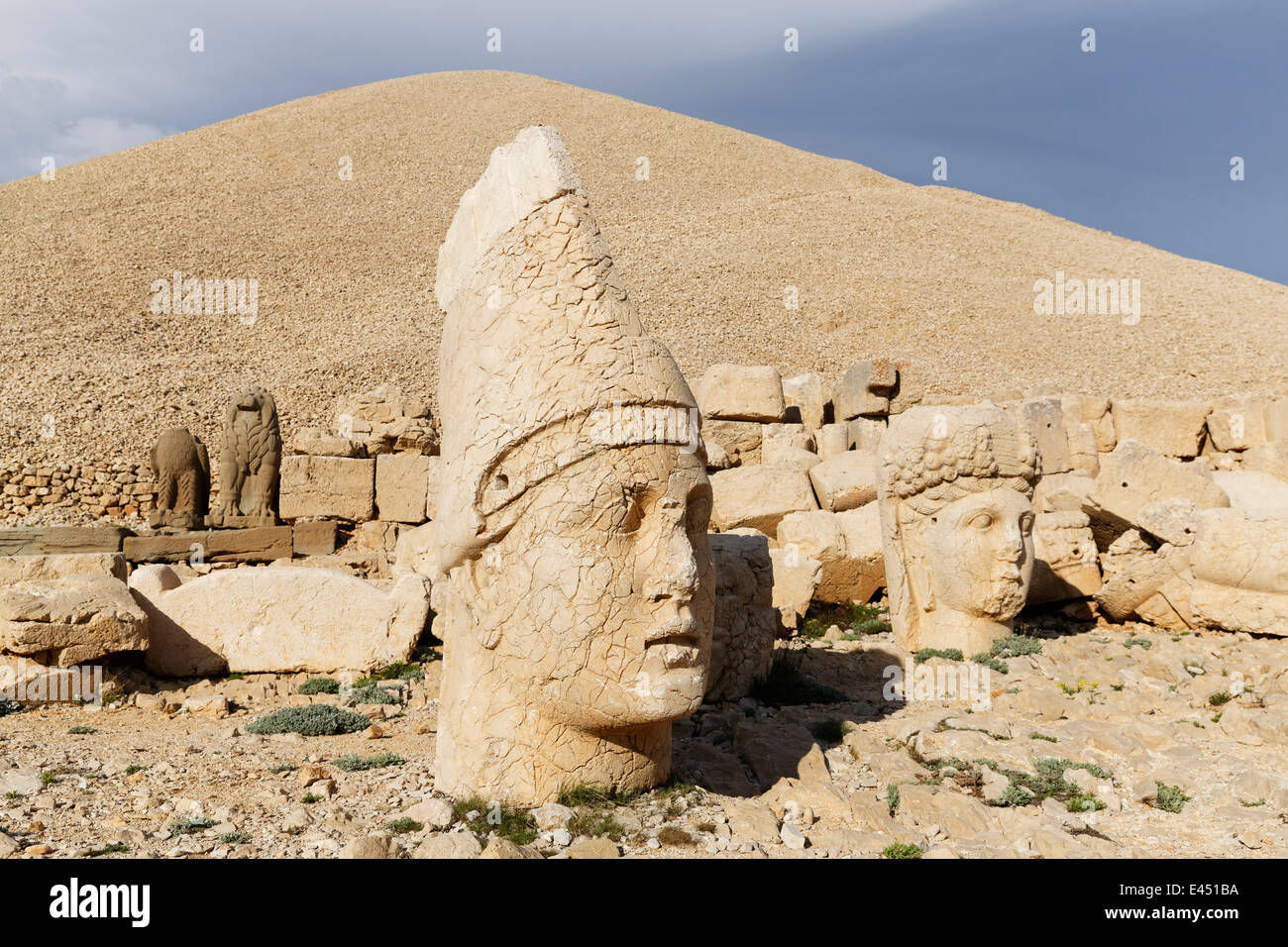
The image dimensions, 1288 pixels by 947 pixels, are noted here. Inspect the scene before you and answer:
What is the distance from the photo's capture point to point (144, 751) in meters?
5.30

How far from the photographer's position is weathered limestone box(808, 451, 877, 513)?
10648 mm

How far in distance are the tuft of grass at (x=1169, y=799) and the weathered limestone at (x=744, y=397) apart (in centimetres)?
855

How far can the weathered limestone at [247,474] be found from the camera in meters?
11.8

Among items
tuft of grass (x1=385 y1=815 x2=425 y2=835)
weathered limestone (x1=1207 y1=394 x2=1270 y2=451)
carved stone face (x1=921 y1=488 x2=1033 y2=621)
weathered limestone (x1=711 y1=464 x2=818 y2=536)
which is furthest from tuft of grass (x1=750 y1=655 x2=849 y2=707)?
weathered limestone (x1=1207 y1=394 x2=1270 y2=451)

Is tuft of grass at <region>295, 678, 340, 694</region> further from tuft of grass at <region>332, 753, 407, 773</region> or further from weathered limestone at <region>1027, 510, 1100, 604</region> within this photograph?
weathered limestone at <region>1027, 510, 1100, 604</region>

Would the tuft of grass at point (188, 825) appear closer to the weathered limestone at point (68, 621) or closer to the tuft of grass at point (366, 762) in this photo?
the tuft of grass at point (366, 762)

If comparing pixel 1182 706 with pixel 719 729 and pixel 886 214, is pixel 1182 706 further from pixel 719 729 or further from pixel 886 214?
pixel 886 214

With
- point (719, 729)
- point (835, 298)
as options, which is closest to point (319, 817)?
point (719, 729)

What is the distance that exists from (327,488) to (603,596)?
8.72 m

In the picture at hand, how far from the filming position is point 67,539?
36.8 ft

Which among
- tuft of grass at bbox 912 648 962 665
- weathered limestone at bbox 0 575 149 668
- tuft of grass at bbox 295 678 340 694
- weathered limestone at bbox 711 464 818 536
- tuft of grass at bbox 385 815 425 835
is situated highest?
weathered limestone at bbox 711 464 818 536

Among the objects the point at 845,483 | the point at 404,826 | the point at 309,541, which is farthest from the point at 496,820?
the point at 309,541

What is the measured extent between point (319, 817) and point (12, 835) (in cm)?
115

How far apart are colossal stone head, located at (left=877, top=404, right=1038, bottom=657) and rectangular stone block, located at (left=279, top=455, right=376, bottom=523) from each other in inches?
273
